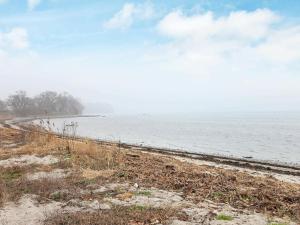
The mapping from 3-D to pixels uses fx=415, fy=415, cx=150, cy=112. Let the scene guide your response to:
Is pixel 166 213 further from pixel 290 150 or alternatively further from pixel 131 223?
pixel 290 150

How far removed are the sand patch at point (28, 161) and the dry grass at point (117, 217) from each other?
29.4 feet

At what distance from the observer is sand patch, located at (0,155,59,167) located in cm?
1918

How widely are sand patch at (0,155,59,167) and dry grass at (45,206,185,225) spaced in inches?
353

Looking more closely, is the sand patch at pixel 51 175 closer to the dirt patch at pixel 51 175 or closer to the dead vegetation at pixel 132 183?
the dirt patch at pixel 51 175

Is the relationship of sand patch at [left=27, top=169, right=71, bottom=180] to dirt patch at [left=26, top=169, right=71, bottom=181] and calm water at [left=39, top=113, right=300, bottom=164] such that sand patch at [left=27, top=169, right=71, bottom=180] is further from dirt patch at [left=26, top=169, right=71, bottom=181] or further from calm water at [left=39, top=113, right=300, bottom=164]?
calm water at [left=39, top=113, right=300, bottom=164]

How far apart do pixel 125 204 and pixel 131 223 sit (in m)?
1.97

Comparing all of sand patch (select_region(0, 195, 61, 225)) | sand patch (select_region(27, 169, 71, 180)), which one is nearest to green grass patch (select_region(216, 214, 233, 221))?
sand patch (select_region(0, 195, 61, 225))

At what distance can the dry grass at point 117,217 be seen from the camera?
9742 millimetres

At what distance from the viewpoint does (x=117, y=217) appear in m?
10.1

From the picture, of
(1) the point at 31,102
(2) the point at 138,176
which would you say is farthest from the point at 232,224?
(1) the point at 31,102

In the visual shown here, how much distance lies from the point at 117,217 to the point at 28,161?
11.2m

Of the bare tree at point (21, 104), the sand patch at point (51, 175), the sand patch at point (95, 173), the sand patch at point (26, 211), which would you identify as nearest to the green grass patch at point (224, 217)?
the sand patch at point (26, 211)

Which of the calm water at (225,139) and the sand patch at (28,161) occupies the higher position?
the sand patch at (28,161)

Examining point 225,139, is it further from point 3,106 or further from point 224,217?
point 3,106
